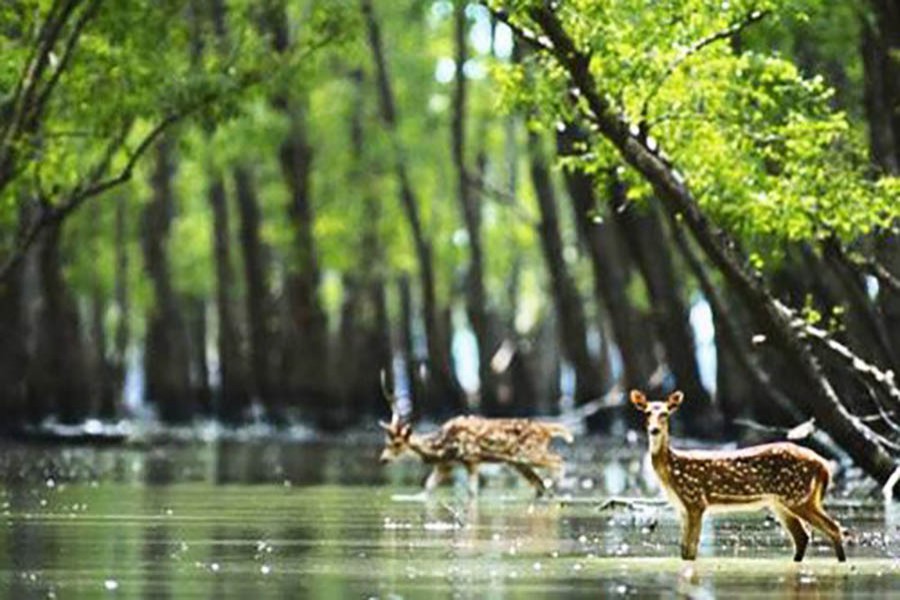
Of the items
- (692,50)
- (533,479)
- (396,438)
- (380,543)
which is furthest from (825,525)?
(396,438)

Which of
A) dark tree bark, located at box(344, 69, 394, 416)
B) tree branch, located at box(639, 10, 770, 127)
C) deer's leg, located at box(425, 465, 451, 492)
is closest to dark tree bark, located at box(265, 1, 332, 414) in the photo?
dark tree bark, located at box(344, 69, 394, 416)

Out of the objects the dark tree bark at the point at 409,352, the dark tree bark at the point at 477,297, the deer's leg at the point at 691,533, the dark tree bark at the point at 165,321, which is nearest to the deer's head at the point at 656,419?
the deer's leg at the point at 691,533

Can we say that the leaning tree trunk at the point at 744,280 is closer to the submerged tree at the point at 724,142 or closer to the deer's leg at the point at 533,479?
the submerged tree at the point at 724,142

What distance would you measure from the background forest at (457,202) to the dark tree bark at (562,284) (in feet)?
0.30

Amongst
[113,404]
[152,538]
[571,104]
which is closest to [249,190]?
[113,404]

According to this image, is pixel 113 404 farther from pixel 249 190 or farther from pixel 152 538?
pixel 152 538

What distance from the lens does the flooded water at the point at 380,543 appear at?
1662cm

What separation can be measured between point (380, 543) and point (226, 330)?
164 feet

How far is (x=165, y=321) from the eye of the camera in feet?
225

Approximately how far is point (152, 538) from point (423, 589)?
16.6 ft

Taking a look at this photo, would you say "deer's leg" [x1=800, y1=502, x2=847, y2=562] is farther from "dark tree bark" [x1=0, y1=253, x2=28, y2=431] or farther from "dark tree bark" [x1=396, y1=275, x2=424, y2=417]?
"dark tree bark" [x1=396, y1=275, x2=424, y2=417]

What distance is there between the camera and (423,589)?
16.2m

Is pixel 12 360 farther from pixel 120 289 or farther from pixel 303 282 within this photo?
pixel 120 289

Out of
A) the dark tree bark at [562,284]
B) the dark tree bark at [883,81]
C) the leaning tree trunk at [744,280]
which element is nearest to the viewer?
the leaning tree trunk at [744,280]
